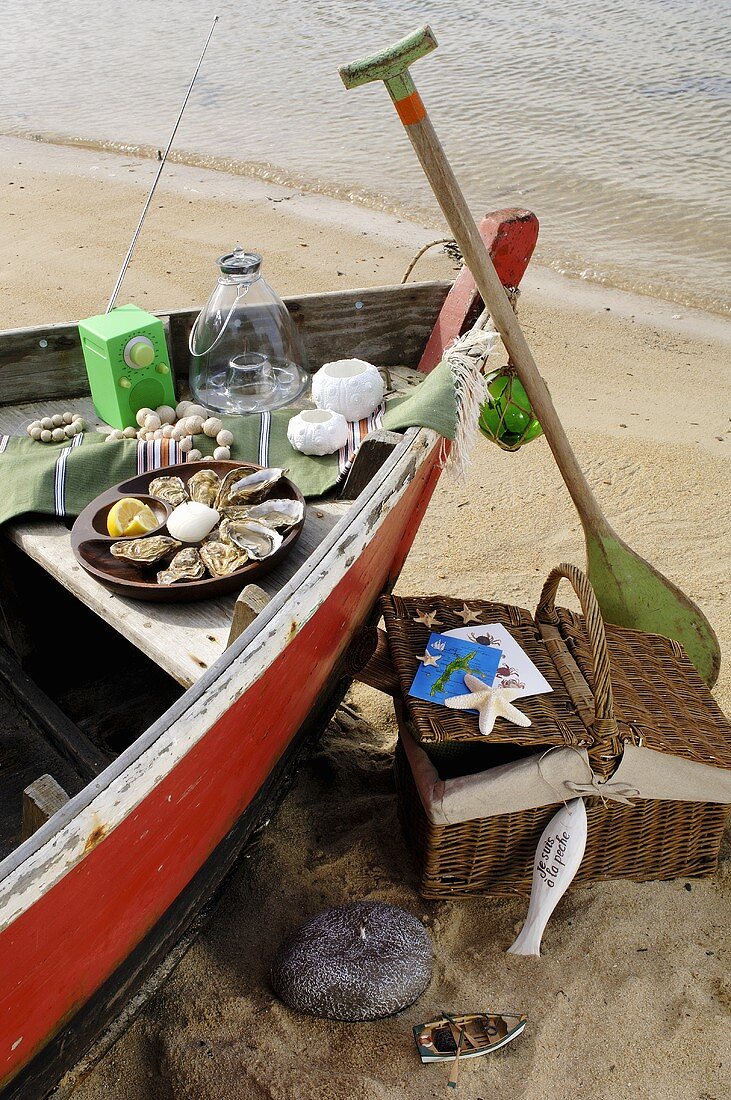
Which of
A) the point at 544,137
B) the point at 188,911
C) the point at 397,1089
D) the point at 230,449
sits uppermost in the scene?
the point at 230,449

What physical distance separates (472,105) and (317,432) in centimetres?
926

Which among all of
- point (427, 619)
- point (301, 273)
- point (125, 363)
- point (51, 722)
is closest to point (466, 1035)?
point (427, 619)

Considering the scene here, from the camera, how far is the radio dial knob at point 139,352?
2598 mm

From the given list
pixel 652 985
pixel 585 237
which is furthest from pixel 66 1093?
pixel 585 237

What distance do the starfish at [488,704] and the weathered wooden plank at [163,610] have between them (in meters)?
0.53

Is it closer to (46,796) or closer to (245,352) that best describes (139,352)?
(245,352)

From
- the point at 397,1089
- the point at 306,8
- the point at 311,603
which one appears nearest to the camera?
the point at 311,603

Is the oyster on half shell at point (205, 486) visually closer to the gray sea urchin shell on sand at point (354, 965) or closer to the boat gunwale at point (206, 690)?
the boat gunwale at point (206, 690)

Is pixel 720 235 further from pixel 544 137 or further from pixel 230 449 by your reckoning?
pixel 230 449

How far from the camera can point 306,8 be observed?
14.4m

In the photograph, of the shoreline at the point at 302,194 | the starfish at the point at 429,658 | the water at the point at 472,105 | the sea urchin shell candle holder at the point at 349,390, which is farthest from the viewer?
the water at the point at 472,105

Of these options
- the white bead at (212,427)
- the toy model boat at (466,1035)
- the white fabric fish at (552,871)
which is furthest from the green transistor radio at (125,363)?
the toy model boat at (466,1035)

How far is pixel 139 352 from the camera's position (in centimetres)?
262

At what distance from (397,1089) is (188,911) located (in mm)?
628
